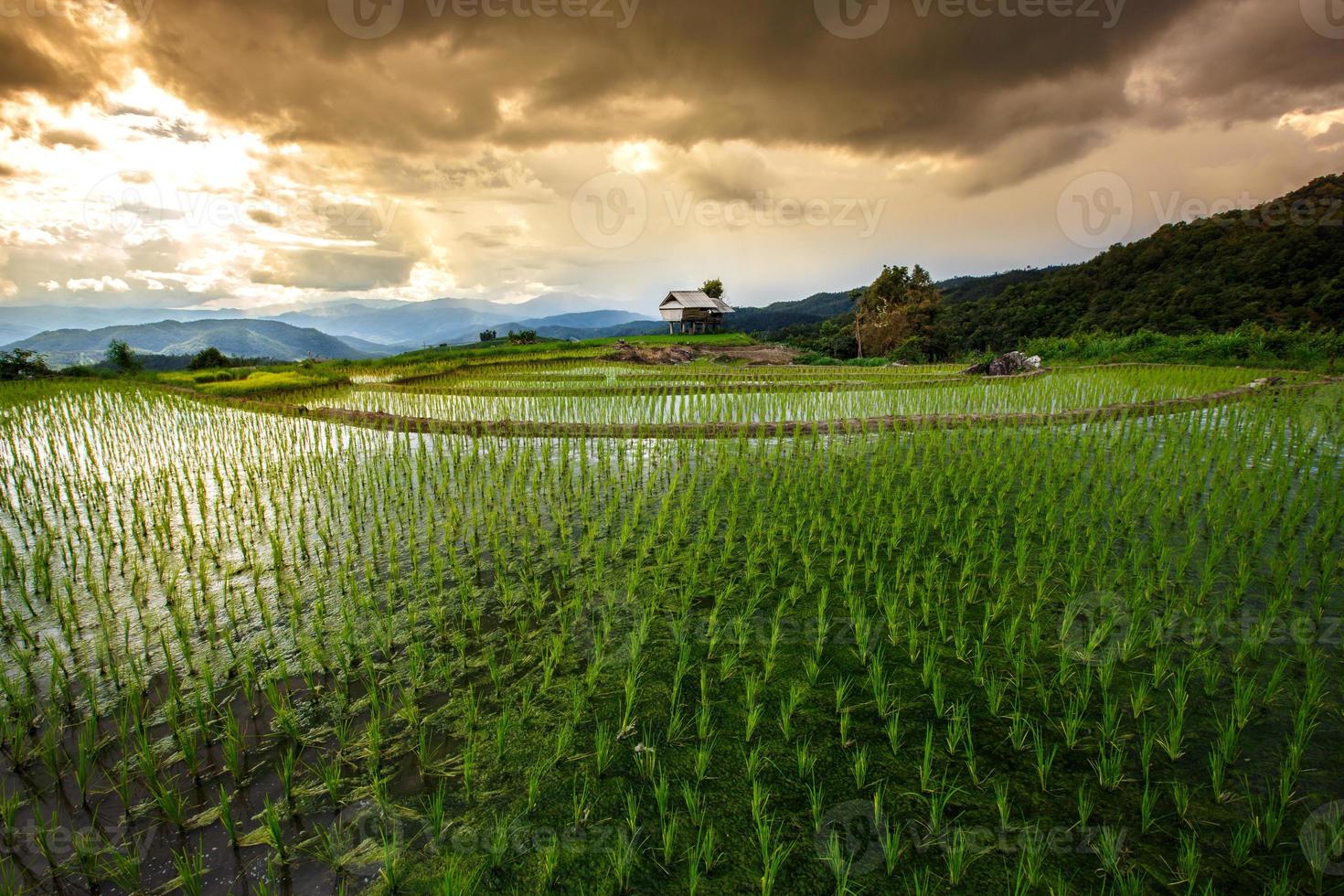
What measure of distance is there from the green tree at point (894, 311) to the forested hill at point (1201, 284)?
129 inches

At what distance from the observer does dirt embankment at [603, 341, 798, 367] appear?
23.4 metres

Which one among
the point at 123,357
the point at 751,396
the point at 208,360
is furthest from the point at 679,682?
the point at 123,357

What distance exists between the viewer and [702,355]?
27.6 m

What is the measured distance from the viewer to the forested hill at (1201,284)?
27375 millimetres

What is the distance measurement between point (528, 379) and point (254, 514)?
12110 millimetres

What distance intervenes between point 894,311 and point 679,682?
35.0m

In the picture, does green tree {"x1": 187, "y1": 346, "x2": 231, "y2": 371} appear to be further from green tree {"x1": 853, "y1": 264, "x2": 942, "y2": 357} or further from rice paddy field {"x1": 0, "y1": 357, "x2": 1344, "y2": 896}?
green tree {"x1": 853, "y1": 264, "x2": 942, "y2": 357}

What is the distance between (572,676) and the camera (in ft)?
9.52

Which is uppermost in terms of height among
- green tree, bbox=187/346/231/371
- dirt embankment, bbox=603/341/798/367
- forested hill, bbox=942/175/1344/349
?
forested hill, bbox=942/175/1344/349

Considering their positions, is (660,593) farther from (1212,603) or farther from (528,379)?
(528,379)

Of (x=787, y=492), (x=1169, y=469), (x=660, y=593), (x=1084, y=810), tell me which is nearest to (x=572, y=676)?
(x=660, y=593)

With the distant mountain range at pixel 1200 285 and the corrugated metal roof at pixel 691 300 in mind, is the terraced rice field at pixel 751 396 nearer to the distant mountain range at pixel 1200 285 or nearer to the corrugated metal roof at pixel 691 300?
the distant mountain range at pixel 1200 285

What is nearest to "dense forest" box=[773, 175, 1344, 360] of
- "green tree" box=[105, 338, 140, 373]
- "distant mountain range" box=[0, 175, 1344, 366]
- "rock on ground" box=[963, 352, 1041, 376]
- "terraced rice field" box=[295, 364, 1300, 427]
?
"distant mountain range" box=[0, 175, 1344, 366]

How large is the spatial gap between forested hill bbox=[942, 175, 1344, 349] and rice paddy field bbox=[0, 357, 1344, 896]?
97.7 ft
